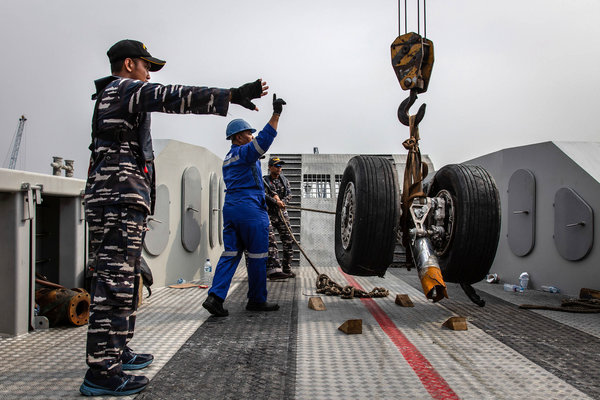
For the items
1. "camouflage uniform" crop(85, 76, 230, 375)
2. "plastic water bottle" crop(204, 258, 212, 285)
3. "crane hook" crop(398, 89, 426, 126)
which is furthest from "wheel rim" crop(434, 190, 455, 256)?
"plastic water bottle" crop(204, 258, 212, 285)

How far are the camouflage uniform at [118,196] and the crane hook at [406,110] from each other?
2648 mm

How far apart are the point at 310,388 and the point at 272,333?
1159 millimetres

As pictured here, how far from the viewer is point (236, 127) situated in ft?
15.5

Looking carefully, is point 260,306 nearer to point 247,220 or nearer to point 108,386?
point 247,220

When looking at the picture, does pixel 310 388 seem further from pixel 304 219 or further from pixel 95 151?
pixel 304 219

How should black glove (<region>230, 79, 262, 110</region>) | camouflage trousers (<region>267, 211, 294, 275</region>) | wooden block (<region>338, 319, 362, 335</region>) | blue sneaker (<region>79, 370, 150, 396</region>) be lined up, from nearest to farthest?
blue sneaker (<region>79, 370, 150, 396</region>), black glove (<region>230, 79, 262, 110</region>), wooden block (<region>338, 319, 362, 335</region>), camouflage trousers (<region>267, 211, 294, 275</region>)

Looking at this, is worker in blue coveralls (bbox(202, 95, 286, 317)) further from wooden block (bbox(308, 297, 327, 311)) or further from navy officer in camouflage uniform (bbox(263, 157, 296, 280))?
navy officer in camouflage uniform (bbox(263, 157, 296, 280))

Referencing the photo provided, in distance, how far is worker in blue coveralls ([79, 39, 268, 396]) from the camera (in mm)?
2262

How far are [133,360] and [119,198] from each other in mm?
957

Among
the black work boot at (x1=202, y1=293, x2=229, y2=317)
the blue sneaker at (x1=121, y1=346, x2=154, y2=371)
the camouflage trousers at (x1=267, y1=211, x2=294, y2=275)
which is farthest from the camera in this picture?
the camouflage trousers at (x1=267, y1=211, x2=294, y2=275)

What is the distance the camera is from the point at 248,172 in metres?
4.54

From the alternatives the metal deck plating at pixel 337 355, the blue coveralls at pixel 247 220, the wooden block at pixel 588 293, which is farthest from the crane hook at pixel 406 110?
the wooden block at pixel 588 293

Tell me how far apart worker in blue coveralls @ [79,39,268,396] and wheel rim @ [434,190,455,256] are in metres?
2.60

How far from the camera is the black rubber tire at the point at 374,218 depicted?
4043mm
